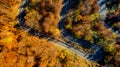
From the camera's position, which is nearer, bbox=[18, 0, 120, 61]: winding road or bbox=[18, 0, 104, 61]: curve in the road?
bbox=[18, 0, 120, 61]: winding road

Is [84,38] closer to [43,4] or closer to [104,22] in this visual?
[104,22]

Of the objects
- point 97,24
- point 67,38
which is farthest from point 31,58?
point 97,24

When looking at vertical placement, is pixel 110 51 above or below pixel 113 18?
below

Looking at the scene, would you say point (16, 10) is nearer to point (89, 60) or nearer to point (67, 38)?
point (67, 38)

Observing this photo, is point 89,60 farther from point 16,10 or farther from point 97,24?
point 16,10

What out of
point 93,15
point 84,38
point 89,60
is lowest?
point 89,60

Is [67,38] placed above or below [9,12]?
below

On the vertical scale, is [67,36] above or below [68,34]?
below

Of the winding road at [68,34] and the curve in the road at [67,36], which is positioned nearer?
the winding road at [68,34]

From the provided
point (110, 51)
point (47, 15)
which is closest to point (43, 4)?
point (47, 15)
